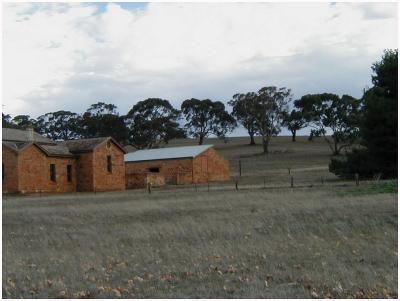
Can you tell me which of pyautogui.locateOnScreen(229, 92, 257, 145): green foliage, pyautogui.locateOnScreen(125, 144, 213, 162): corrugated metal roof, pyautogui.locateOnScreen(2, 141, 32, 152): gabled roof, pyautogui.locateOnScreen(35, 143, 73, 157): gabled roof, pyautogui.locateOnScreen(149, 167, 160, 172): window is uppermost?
pyautogui.locateOnScreen(229, 92, 257, 145): green foliage

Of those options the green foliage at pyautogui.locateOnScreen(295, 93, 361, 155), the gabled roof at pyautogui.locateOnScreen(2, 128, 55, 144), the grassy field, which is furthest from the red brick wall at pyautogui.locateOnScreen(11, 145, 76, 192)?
the green foliage at pyautogui.locateOnScreen(295, 93, 361, 155)

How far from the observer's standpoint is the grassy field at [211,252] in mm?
8188

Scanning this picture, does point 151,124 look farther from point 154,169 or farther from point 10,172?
point 10,172

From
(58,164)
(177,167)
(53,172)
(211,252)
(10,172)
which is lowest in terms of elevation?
(211,252)

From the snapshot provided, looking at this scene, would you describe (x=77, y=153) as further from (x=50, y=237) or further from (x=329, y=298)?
(x=329, y=298)

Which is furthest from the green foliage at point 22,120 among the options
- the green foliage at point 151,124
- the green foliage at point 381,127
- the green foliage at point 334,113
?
the green foliage at point 381,127

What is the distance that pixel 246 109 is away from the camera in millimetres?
86875

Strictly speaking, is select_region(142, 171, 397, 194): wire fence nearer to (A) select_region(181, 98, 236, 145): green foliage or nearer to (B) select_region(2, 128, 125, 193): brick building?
(B) select_region(2, 128, 125, 193): brick building

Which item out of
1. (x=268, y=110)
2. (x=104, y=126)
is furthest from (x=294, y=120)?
(x=104, y=126)

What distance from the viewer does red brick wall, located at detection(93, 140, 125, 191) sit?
44.1 m

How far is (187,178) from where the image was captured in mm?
50094

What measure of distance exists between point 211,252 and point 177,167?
3952cm

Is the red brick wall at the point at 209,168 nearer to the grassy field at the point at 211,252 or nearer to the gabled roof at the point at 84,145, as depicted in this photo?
the gabled roof at the point at 84,145

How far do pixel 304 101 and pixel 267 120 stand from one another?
7.03 metres
